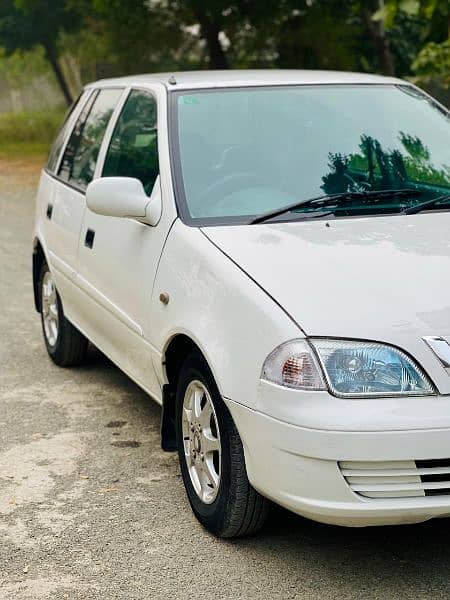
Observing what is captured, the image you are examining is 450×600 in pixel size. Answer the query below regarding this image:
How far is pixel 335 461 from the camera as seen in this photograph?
3.77 m

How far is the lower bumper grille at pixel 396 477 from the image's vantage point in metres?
3.77

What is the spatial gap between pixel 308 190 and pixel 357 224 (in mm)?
420

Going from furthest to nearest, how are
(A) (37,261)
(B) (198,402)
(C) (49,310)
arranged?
(A) (37,261)
(C) (49,310)
(B) (198,402)

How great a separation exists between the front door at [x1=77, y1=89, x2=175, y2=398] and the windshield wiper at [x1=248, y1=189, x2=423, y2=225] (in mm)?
405

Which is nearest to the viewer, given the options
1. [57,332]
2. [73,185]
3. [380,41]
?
[73,185]

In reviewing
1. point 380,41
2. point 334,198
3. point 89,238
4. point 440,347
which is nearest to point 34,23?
point 380,41

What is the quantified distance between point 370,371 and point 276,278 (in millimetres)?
557

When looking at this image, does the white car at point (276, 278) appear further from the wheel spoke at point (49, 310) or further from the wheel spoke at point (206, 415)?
the wheel spoke at point (49, 310)

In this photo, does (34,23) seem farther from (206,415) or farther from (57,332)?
(206,415)

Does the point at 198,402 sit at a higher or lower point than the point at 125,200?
lower

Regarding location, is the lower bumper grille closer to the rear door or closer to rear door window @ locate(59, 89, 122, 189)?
the rear door

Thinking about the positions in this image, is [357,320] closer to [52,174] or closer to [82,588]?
[82,588]

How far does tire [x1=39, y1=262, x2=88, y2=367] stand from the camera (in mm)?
7117

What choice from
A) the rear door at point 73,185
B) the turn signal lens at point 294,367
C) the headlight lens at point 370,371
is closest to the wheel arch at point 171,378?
the turn signal lens at point 294,367
